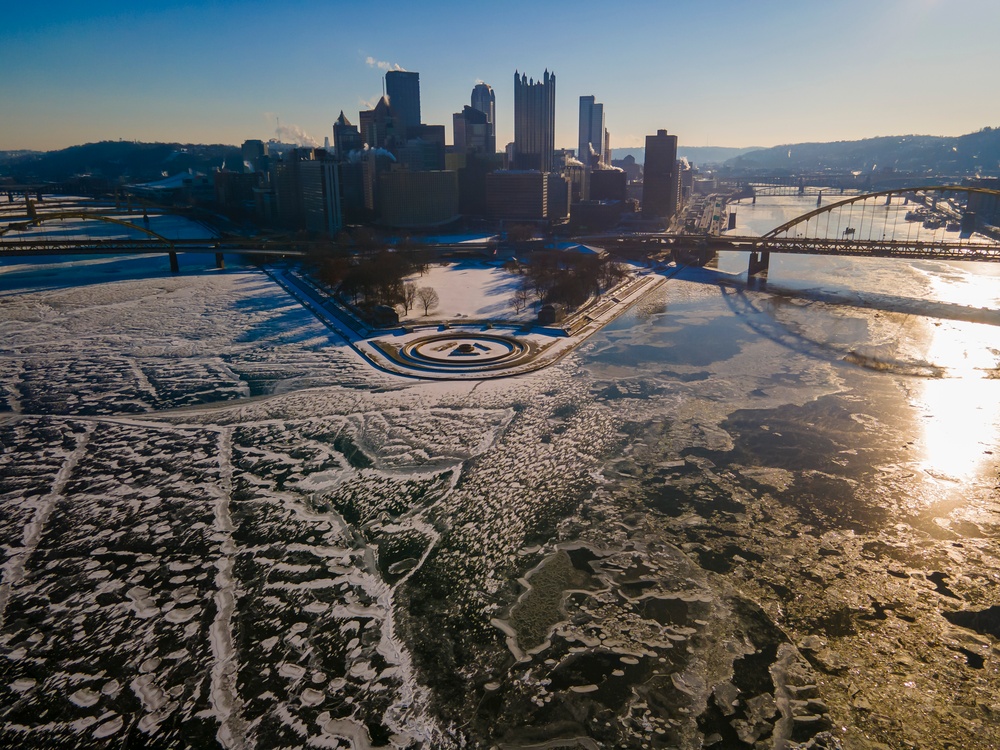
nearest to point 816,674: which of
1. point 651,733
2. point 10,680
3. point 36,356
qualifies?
point 651,733

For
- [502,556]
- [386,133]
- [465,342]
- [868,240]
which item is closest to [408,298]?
[465,342]

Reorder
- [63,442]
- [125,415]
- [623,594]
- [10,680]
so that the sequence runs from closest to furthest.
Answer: [10,680]
[623,594]
[63,442]
[125,415]

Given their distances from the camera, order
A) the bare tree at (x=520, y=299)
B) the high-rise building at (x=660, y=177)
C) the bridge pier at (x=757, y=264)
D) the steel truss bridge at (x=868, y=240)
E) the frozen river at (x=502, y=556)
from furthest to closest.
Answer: the high-rise building at (x=660, y=177)
the bridge pier at (x=757, y=264)
the steel truss bridge at (x=868, y=240)
the bare tree at (x=520, y=299)
the frozen river at (x=502, y=556)

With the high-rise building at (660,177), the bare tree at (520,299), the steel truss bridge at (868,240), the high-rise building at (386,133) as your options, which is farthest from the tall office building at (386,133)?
the bare tree at (520,299)

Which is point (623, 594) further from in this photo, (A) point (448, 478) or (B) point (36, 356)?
(B) point (36, 356)

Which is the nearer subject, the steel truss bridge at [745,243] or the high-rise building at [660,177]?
the steel truss bridge at [745,243]

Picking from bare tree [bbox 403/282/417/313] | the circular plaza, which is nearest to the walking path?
the circular plaza

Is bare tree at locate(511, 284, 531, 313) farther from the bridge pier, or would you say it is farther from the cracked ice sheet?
the bridge pier

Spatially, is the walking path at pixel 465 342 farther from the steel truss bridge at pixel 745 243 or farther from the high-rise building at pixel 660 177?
the high-rise building at pixel 660 177
